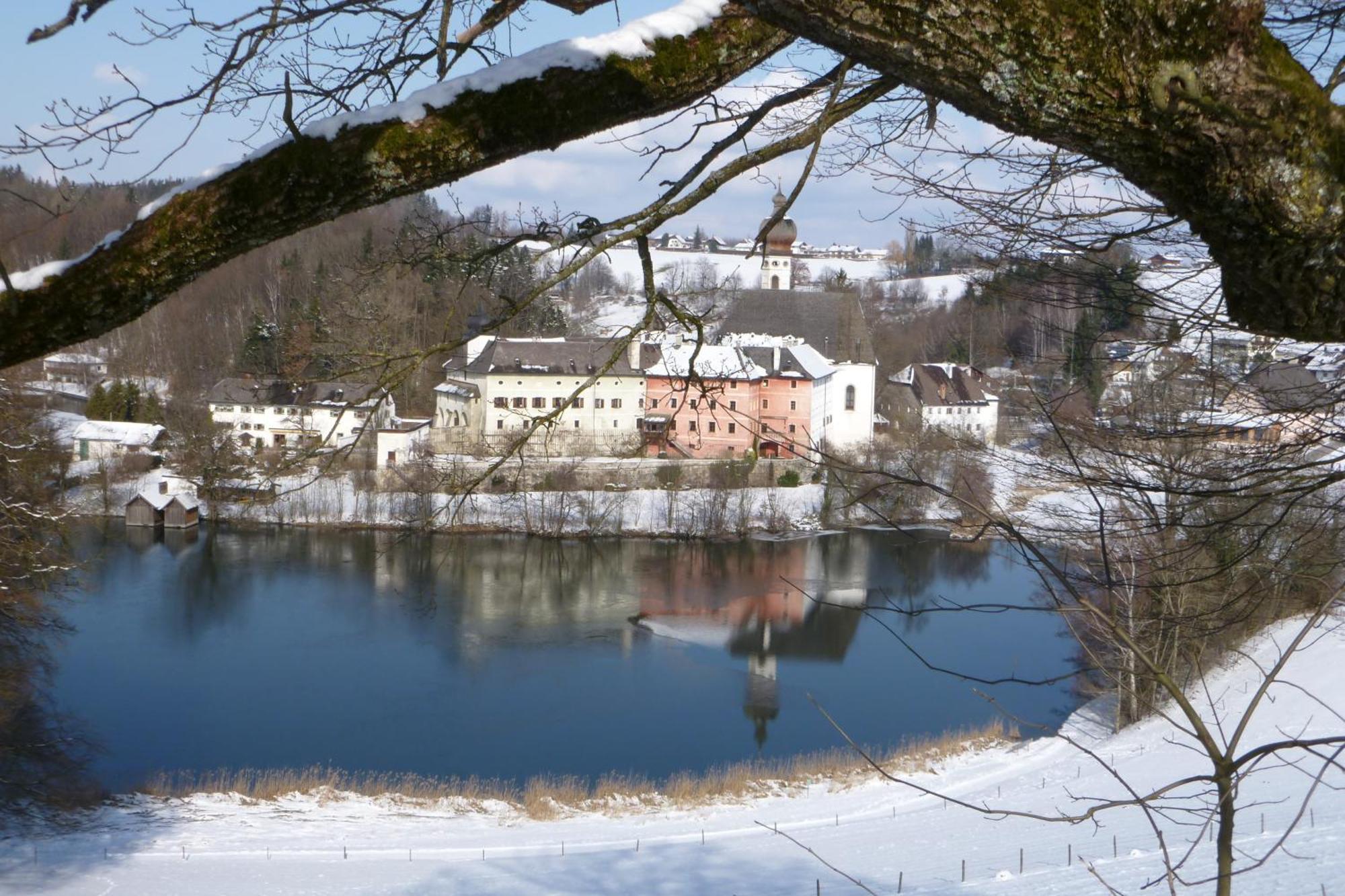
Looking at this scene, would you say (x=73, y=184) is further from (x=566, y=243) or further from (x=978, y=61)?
(x=978, y=61)

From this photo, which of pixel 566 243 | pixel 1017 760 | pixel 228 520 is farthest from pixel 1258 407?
pixel 228 520

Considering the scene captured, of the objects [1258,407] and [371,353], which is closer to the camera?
[371,353]

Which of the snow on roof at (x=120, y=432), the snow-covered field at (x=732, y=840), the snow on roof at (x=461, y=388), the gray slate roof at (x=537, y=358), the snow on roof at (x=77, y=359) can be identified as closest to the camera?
the snow on roof at (x=461, y=388)

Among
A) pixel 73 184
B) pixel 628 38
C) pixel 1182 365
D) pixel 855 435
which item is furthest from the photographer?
pixel 855 435

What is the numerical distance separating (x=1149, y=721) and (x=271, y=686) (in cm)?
829

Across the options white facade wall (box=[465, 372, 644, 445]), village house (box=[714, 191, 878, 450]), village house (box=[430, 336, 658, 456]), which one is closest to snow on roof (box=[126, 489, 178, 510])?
village house (box=[430, 336, 658, 456])

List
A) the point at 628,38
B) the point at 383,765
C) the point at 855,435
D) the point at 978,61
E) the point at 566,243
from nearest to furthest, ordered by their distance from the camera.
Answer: the point at 978,61 → the point at 628,38 → the point at 566,243 → the point at 383,765 → the point at 855,435

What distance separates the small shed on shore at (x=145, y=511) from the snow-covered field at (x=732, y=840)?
995 cm

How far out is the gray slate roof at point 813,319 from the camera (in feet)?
87.6

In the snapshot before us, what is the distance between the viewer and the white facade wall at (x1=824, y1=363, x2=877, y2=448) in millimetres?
23859

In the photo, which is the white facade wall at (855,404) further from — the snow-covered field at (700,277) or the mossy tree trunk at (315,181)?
the mossy tree trunk at (315,181)

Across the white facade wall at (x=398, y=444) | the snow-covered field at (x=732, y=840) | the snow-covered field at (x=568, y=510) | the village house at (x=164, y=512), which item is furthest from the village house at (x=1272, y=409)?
the village house at (x=164, y=512)

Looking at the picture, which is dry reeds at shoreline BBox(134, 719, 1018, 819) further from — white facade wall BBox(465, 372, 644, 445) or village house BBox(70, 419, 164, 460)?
village house BBox(70, 419, 164, 460)

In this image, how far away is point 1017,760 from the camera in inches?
364
